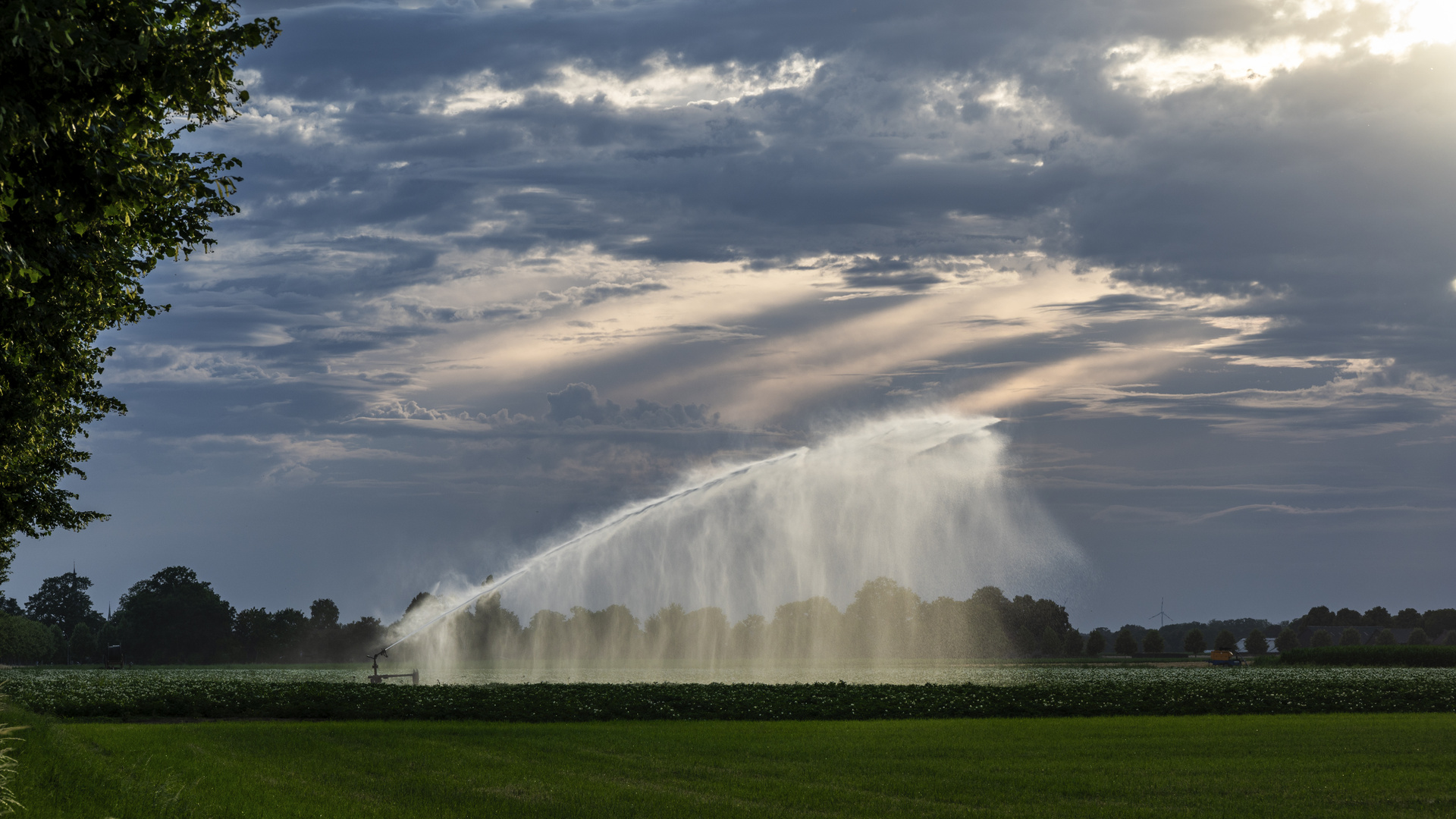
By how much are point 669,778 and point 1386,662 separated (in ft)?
391

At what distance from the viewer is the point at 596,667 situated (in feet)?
271

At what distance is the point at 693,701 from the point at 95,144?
39654 millimetres


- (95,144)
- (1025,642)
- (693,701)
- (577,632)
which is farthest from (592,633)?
(1025,642)

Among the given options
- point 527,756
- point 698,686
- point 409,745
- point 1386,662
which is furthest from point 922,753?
point 1386,662

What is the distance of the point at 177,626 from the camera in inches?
7136

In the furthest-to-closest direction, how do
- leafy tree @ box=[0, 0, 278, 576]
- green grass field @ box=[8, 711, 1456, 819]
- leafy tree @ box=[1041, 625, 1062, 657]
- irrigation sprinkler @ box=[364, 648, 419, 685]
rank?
leafy tree @ box=[1041, 625, 1062, 657]
irrigation sprinkler @ box=[364, 648, 419, 685]
green grass field @ box=[8, 711, 1456, 819]
leafy tree @ box=[0, 0, 278, 576]

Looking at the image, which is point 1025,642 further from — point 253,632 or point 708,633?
point 253,632

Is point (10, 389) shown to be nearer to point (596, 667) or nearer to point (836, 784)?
point (836, 784)

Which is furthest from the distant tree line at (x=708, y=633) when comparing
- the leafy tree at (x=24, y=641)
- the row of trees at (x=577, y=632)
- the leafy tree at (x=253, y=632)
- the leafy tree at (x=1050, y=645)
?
the leafy tree at (x=24, y=641)

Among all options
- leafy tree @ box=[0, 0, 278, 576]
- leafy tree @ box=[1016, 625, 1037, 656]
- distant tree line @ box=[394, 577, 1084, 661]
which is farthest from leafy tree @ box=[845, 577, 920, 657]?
leafy tree @ box=[0, 0, 278, 576]

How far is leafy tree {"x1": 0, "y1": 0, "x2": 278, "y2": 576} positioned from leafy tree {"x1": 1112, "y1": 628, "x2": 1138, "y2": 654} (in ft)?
651

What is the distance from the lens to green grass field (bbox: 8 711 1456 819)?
880 inches

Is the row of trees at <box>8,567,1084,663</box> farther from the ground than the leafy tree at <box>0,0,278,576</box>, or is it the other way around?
the leafy tree at <box>0,0,278,576</box>

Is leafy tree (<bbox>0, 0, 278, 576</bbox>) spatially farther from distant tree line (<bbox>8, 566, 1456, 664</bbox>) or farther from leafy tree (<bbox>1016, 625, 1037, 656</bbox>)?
leafy tree (<bbox>1016, 625, 1037, 656</bbox>)
